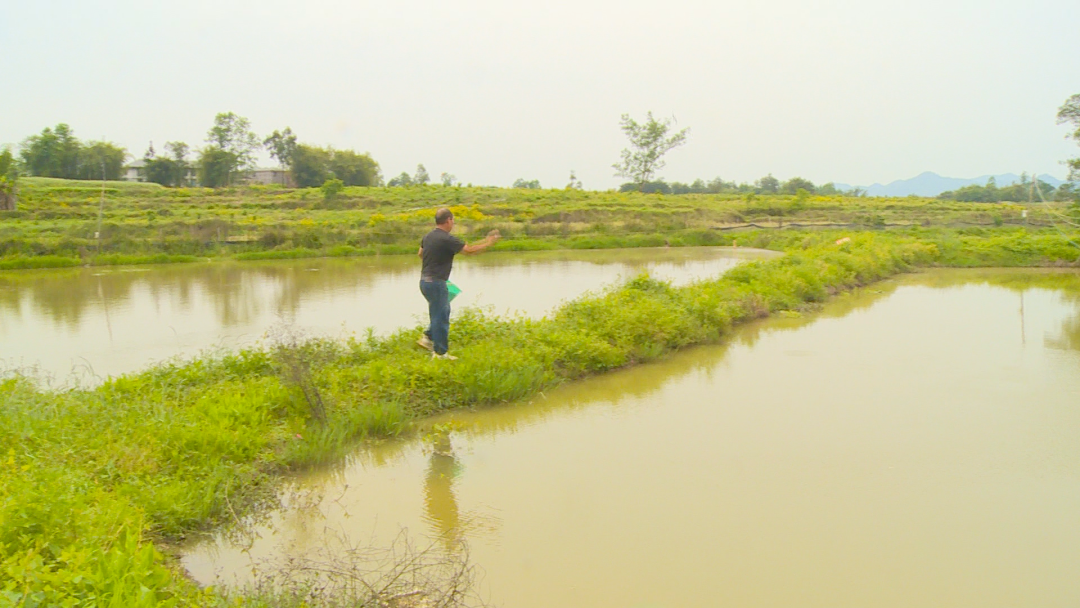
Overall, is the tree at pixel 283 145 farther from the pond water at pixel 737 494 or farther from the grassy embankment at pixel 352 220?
the pond water at pixel 737 494

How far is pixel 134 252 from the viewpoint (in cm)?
1978

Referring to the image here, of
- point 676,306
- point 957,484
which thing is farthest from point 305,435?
point 676,306

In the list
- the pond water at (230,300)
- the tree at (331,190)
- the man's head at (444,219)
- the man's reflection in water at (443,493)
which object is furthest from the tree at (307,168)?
the man's reflection in water at (443,493)

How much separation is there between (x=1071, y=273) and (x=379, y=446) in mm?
17081

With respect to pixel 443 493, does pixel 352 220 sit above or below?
above

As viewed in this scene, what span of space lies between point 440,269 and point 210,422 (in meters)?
2.18

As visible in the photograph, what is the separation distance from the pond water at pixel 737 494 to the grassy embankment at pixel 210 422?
0.26m

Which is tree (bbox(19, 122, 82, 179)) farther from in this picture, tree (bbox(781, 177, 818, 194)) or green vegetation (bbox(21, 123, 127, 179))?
tree (bbox(781, 177, 818, 194))

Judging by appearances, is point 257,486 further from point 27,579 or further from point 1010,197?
point 1010,197

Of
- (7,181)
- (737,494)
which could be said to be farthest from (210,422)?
(7,181)

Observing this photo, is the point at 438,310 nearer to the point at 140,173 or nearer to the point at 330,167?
the point at 330,167

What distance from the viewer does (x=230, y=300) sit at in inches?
482

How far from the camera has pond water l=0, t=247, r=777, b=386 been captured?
326 inches

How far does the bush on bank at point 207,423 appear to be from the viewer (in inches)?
117
